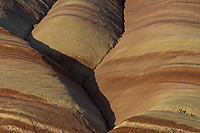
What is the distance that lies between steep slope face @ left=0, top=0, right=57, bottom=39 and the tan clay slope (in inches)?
65.7

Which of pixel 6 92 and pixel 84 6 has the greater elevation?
pixel 84 6

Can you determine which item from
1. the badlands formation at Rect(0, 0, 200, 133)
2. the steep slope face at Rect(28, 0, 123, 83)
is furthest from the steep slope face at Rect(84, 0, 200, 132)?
the steep slope face at Rect(28, 0, 123, 83)

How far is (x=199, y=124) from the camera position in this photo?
374cm

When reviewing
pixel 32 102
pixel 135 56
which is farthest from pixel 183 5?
pixel 32 102

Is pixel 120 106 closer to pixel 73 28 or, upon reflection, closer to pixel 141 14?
pixel 73 28

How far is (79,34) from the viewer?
25.1 feet

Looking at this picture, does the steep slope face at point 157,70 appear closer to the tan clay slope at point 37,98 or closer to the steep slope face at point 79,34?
the steep slope face at point 79,34

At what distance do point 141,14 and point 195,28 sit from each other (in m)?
2.50

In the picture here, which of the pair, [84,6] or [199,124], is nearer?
[199,124]

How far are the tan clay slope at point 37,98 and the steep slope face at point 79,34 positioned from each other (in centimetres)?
104

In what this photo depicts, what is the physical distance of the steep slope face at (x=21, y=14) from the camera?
7.89 meters

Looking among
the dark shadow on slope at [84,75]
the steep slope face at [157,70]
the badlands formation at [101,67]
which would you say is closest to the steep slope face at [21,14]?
the badlands formation at [101,67]

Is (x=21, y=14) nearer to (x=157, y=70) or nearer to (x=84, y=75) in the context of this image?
(x=84, y=75)

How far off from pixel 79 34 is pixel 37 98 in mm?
3358
